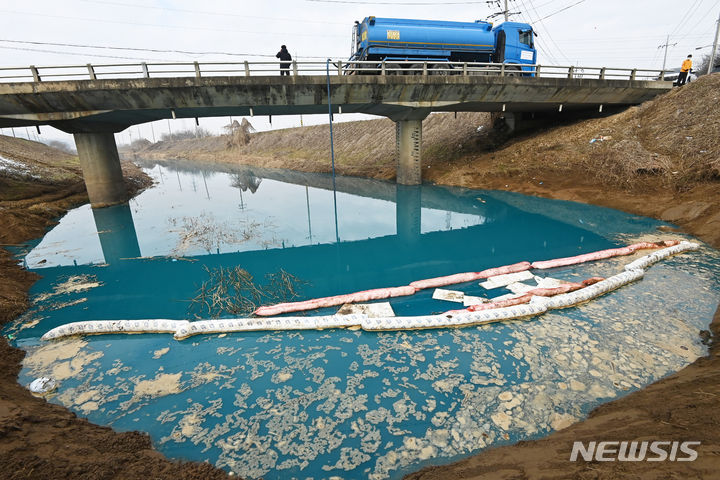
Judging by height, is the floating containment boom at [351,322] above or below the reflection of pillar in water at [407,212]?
above

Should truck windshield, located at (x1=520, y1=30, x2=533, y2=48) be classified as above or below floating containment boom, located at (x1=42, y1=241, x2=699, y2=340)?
above

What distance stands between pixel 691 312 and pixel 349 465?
808 centimetres

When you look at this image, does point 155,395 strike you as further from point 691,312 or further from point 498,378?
point 691,312

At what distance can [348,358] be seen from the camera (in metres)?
6.03

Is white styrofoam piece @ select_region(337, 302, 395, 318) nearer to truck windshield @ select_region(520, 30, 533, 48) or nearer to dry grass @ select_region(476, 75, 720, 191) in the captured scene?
dry grass @ select_region(476, 75, 720, 191)

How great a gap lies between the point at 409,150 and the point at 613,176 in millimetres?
12483

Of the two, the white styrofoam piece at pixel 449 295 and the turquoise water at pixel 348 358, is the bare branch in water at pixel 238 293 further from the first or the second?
the white styrofoam piece at pixel 449 295

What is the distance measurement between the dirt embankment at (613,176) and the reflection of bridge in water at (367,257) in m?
5.08

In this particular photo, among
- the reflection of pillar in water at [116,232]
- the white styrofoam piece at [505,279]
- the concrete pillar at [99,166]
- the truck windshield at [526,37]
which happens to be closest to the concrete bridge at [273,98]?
the concrete pillar at [99,166]

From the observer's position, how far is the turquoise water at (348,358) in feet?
14.3

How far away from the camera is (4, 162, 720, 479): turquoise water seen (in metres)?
4.37

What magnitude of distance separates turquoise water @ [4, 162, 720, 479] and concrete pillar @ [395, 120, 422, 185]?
12794 mm

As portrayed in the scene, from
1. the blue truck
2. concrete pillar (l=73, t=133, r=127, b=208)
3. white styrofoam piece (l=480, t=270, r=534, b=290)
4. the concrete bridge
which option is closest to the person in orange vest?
the concrete bridge

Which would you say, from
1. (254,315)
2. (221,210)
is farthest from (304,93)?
(254,315)
